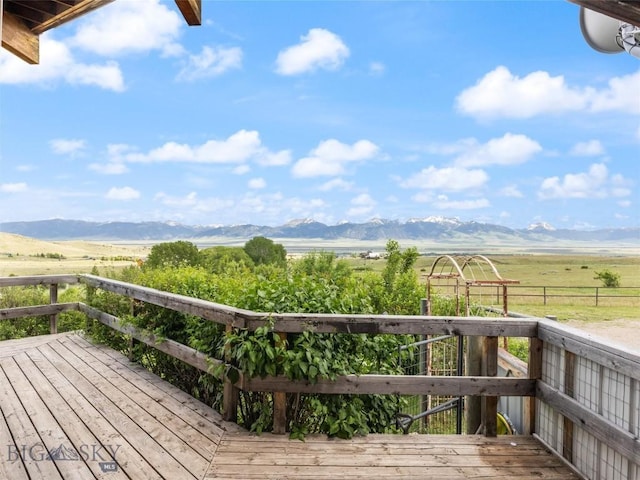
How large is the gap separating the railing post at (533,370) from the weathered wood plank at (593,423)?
75 millimetres

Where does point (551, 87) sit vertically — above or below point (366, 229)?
above

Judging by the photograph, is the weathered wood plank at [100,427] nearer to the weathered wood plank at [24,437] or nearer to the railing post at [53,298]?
the weathered wood plank at [24,437]

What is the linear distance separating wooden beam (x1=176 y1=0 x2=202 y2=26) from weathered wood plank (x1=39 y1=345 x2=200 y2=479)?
2.47 metres

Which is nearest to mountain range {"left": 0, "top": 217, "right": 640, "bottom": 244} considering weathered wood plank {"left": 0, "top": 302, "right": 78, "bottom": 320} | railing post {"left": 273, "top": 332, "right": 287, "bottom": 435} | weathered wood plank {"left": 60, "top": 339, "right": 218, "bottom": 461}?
weathered wood plank {"left": 0, "top": 302, "right": 78, "bottom": 320}

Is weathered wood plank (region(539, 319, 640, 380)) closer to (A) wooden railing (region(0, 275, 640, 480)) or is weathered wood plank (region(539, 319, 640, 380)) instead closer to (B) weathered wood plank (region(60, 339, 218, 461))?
(A) wooden railing (region(0, 275, 640, 480))

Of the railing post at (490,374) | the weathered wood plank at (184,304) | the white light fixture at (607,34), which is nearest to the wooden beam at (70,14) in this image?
the weathered wood plank at (184,304)

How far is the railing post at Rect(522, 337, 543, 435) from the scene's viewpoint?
2854 mm

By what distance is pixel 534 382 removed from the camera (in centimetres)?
285

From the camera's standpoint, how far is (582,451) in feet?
7.98

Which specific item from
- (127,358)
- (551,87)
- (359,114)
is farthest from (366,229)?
(127,358)

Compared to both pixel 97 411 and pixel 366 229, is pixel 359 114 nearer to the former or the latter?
pixel 366 229

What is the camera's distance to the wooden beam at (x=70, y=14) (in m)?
2.54

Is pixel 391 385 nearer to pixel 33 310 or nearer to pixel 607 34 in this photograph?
pixel 607 34

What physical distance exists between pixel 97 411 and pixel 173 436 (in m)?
0.85
